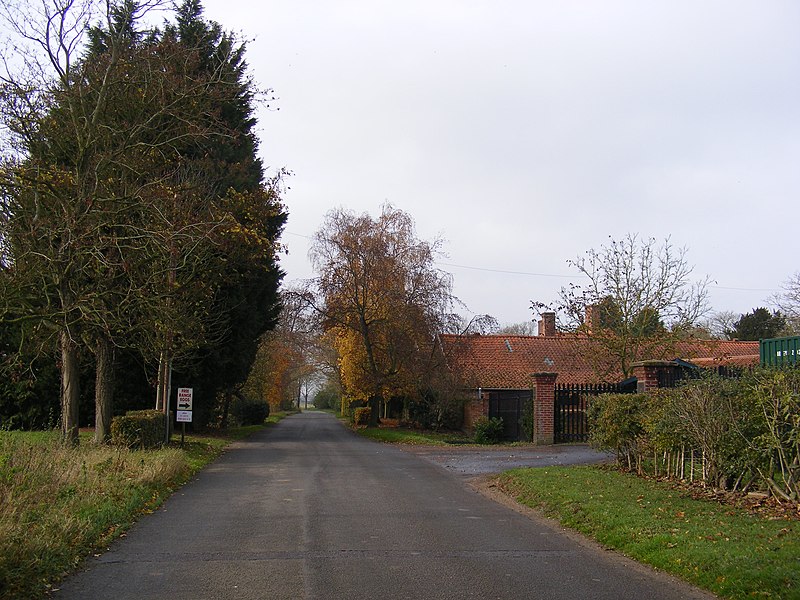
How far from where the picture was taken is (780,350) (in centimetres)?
1520

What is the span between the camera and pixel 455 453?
23.6 m

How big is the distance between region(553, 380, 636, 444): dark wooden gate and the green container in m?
9.84

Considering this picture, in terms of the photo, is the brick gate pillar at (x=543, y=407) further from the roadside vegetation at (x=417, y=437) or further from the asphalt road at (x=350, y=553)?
the asphalt road at (x=350, y=553)

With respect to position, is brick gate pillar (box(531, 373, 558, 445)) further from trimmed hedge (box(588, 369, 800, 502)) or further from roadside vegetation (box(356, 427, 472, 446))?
trimmed hedge (box(588, 369, 800, 502))

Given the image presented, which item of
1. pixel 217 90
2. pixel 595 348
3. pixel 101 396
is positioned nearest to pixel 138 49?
pixel 217 90

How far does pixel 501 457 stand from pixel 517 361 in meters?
18.8

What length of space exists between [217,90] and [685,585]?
13.8 metres

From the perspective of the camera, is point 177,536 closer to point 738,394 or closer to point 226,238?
point 738,394

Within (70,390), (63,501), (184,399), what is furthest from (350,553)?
(184,399)

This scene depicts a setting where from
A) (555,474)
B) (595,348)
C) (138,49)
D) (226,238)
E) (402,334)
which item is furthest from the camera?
(402,334)

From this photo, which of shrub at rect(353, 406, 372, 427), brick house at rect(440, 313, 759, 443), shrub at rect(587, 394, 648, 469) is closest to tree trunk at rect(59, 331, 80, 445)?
shrub at rect(587, 394, 648, 469)

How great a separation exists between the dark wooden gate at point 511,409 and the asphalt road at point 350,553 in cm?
1538

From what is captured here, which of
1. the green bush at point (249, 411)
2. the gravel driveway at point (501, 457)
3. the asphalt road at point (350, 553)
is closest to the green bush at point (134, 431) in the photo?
the asphalt road at point (350, 553)

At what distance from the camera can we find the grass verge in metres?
6.68
